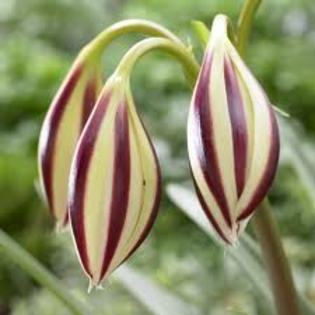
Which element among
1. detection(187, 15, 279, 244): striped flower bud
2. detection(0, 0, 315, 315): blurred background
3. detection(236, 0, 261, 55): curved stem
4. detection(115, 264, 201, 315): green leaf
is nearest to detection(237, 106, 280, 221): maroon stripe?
detection(187, 15, 279, 244): striped flower bud

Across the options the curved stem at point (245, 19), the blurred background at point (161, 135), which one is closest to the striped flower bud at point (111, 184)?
the curved stem at point (245, 19)

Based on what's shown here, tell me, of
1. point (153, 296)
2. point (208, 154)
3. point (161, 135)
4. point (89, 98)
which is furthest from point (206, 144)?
point (161, 135)

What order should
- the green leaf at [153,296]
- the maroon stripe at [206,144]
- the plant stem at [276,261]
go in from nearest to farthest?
the maroon stripe at [206,144], the plant stem at [276,261], the green leaf at [153,296]

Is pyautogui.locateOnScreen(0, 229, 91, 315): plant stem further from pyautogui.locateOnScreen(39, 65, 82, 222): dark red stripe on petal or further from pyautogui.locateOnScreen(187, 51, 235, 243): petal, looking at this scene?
pyautogui.locateOnScreen(187, 51, 235, 243): petal

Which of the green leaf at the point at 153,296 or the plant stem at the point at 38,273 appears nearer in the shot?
the plant stem at the point at 38,273

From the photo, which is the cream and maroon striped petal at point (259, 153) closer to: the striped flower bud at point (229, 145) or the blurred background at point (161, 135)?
the striped flower bud at point (229, 145)

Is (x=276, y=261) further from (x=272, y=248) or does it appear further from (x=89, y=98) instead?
(x=89, y=98)

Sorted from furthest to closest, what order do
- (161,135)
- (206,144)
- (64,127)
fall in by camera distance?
(161,135), (64,127), (206,144)
